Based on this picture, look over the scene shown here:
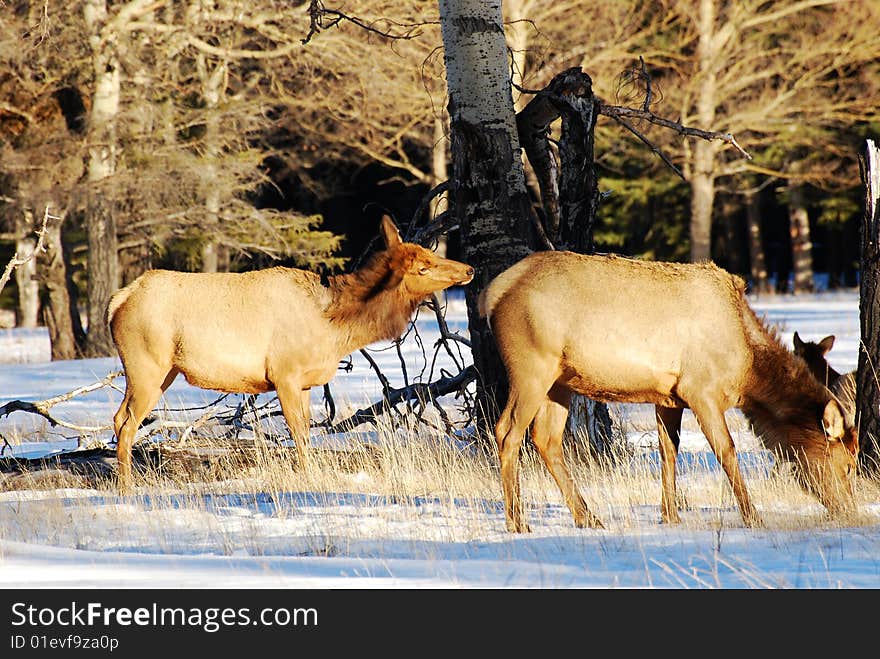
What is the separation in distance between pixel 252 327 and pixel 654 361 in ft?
10.9

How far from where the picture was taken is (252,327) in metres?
8.77

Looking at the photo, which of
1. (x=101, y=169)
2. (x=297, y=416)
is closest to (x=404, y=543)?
(x=297, y=416)

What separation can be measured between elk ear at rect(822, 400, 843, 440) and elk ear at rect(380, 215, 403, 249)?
3436mm

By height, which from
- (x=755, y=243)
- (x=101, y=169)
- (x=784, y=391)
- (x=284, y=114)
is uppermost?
(x=284, y=114)

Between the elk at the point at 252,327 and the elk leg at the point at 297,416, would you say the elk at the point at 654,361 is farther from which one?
the elk leg at the point at 297,416

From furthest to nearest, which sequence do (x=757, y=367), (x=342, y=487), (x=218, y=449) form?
(x=218, y=449) → (x=342, y=487) → (x=757, y=367)

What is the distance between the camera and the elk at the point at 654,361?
22.2 feet

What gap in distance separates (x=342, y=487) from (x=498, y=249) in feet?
7.27

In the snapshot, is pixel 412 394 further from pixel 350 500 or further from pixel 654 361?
pixel 654 361

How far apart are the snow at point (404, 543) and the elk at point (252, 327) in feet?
2.98

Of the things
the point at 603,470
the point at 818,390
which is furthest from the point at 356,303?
the point at 818,390

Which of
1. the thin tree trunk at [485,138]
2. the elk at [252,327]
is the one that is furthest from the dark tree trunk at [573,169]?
the elk at [252,327]

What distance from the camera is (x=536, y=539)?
632 centimetres
